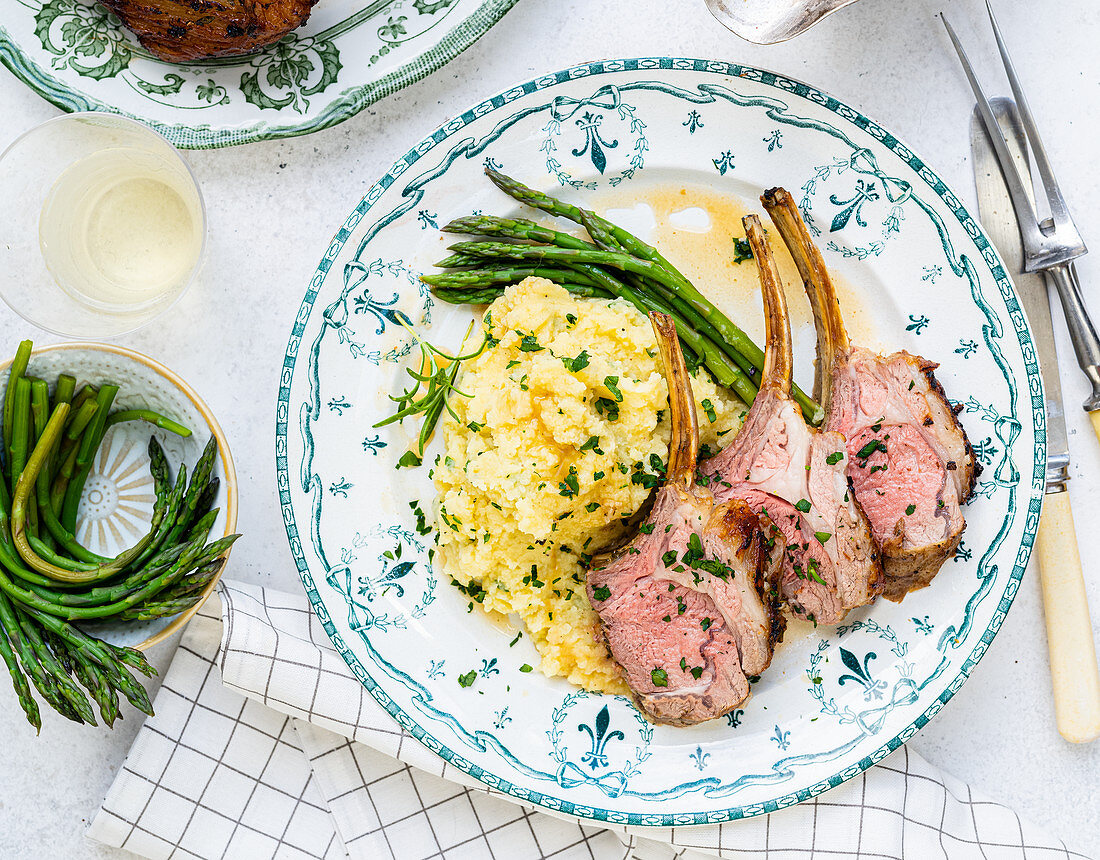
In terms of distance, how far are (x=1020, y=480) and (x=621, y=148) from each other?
6.46ft

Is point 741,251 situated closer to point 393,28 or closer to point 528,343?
point 528,343

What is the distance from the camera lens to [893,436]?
9.96 feet

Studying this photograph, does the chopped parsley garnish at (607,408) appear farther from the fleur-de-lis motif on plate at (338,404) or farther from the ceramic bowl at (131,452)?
the ceramic bowl at (131,452)

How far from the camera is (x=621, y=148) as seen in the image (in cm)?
328

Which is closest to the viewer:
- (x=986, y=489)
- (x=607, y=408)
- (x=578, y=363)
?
(x=578, y=363)

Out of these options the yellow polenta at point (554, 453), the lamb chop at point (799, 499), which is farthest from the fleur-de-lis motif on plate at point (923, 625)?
the yellow polenta at point (554, 453)

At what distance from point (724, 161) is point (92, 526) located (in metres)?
2.88

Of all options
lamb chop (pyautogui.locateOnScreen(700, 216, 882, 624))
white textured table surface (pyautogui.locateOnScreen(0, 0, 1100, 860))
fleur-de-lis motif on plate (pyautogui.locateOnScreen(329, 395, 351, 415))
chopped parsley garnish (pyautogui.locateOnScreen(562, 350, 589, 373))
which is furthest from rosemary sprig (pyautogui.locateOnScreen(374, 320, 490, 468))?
lamb chop (pyautogui.locateOnScreen(700, 216, 882, 624))

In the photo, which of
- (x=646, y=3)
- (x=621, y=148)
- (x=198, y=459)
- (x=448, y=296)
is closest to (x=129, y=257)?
(x=198, y=459)

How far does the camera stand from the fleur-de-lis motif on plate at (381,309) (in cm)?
327

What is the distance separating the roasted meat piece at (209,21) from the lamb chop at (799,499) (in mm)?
2158

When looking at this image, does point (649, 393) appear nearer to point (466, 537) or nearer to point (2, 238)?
point (466, 537)

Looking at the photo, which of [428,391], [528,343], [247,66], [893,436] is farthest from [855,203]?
[247,66]

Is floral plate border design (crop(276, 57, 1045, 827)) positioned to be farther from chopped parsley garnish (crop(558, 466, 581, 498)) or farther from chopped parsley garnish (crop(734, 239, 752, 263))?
chopped parsley garnish (crop(558, 466, 581, 498))
